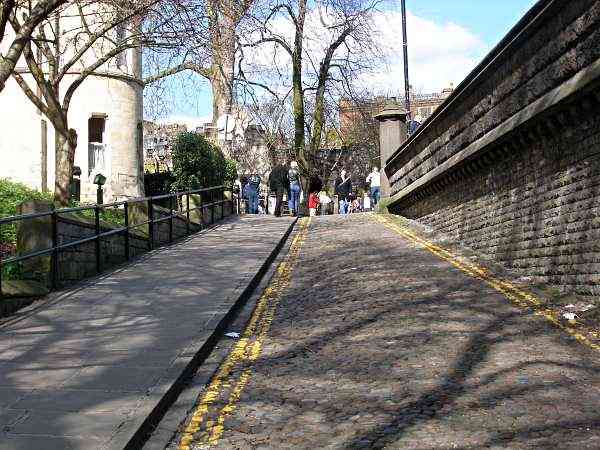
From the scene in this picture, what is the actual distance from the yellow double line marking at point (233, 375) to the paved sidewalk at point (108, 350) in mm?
281

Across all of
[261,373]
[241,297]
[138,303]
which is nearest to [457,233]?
[241,297]

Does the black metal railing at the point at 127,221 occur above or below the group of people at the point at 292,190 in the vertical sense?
below

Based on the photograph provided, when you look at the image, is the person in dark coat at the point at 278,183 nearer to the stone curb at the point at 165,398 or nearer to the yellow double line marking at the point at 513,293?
the yellow double line marking at the point at 513,293

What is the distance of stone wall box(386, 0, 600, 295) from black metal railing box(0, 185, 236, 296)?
5.56 meters

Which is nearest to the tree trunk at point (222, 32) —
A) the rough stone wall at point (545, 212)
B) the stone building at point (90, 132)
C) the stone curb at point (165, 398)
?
the stone building at point (90, 132)

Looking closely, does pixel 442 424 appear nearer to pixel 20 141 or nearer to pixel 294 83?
pixel 20 141

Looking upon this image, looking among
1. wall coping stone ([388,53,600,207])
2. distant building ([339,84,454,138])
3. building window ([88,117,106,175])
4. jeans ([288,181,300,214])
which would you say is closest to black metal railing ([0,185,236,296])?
jeans ([288,181,300,214])

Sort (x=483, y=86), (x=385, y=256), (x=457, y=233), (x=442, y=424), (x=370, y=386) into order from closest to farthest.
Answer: (x=442, y=424) → (x=370, y=386) → (x=483, y=86) → (x=385, y=256) → (x=457, y=233)

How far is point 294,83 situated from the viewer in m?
33.9

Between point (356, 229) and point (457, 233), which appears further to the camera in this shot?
point (356, 229)

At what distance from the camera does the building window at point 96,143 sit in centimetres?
2607

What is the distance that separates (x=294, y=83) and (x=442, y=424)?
30.3m

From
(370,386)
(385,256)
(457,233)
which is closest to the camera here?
(370,386)

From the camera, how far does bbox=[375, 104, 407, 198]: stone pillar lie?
76.3ft
